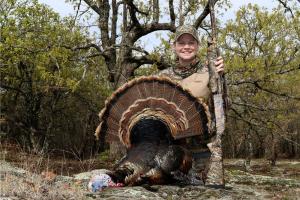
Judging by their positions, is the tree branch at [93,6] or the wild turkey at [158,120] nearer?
the wild turkey at [158,120]

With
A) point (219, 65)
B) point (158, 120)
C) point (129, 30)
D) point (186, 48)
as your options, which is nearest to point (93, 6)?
point (129, 30)

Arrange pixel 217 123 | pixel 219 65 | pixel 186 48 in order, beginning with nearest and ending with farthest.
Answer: pixel 217 123
pixel 219 65
pixel 186 48

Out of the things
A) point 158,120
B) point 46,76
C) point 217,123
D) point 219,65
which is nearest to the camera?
point 158,120

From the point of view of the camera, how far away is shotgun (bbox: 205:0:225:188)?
184 inches

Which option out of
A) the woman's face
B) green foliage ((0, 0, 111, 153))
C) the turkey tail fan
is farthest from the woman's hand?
green foliage ((0, 0, 111, 153))

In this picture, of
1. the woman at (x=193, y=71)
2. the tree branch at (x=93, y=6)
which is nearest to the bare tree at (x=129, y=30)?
the tree branch at (x=93, y=6)

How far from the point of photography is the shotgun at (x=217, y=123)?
4.68 metres

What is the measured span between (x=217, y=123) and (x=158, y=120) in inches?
26.7

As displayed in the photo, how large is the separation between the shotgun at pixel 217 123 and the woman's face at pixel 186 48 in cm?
26

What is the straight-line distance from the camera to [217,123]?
4980mm

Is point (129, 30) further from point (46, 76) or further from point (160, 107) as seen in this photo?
point (160, 107)

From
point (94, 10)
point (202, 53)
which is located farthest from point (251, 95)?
point (94, 10)

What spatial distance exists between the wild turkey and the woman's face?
2.87 ft

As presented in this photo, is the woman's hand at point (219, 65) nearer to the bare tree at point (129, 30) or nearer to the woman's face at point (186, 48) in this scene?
the woman's face at point (186, 48)
